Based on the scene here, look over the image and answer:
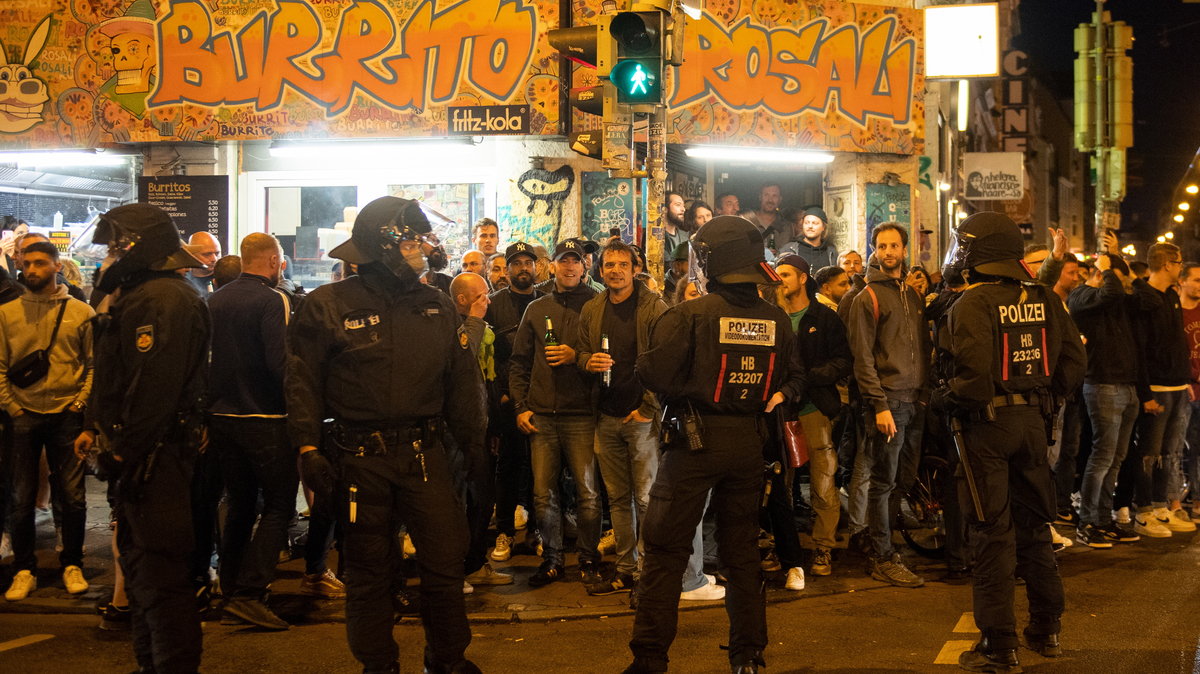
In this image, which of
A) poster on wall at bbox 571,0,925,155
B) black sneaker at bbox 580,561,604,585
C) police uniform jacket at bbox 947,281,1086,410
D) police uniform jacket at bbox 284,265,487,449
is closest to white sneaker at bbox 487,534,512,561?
black sneaker at bbox 580,561,604,585

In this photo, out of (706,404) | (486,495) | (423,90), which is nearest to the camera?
(706,404)

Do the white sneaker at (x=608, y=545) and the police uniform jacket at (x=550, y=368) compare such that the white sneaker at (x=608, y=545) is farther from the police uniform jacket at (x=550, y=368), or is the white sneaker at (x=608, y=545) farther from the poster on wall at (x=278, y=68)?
the poster on wall at (x=278, y=68)

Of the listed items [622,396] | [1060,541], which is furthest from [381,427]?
[1060,541]

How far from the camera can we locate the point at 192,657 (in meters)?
5.10

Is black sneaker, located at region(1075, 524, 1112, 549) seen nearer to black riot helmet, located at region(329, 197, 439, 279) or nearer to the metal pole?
black riot helmet, located at region(329, 197, 439, 279)

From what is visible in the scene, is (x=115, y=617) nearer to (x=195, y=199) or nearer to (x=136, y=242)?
(x=136, y=242)

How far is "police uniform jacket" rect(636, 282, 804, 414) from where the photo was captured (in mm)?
5391

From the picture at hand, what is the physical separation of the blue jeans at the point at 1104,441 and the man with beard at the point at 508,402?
468 cm

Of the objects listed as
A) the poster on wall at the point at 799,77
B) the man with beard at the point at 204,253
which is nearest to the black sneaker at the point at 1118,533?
the poster on wall at the point at 799,77

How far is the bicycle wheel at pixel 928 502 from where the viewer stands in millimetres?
8500

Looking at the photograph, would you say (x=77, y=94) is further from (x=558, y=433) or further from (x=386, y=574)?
(x=386, y=574)

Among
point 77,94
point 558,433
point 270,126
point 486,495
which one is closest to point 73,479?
point 486,495

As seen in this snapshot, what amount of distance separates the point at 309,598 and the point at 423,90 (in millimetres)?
7114

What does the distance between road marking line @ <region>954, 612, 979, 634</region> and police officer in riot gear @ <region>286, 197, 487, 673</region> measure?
3064 mm
